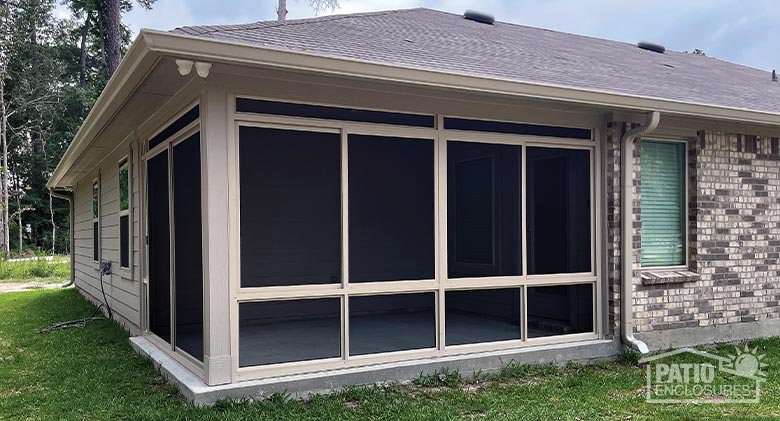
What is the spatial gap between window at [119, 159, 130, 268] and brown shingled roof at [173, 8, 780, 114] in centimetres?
301

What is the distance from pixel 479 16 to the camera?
29.0ft

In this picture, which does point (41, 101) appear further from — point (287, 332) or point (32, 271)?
point (287, 332)

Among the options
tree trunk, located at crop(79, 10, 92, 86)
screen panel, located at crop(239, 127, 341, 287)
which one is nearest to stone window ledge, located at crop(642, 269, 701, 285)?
screen panel, located at crop(239, 127, 341, 287)

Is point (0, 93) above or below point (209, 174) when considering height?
above

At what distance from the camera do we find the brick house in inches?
167

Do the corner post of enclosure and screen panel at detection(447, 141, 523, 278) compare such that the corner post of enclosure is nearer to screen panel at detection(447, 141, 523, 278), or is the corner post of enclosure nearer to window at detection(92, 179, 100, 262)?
screen panel at detection(447, 141, 523, 278)

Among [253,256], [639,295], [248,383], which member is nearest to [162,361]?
[248,383]

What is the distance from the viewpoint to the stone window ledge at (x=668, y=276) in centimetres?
574

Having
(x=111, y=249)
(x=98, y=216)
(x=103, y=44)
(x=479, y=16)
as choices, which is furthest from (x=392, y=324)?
(x=103, y=44)

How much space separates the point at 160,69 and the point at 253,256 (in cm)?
407

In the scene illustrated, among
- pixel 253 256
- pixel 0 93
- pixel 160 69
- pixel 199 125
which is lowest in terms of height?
pixel 253 256

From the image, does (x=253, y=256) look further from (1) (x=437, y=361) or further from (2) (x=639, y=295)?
(2) (x=639, y=295)

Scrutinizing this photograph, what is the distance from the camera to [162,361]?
5160 mm

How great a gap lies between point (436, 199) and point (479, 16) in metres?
4.68
